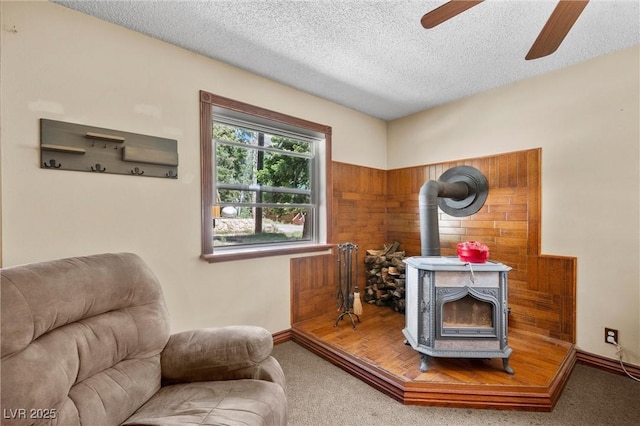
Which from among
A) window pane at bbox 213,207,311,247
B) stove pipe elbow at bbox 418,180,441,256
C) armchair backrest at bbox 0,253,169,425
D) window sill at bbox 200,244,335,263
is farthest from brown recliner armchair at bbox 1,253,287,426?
stove pipe elbow at bbox 418,180,441,256

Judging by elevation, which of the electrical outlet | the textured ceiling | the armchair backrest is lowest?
the electrical outlet

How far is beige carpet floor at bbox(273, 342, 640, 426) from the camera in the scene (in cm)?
166

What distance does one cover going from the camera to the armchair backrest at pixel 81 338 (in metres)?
0.95

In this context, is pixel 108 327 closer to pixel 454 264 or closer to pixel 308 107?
pixel 454 264

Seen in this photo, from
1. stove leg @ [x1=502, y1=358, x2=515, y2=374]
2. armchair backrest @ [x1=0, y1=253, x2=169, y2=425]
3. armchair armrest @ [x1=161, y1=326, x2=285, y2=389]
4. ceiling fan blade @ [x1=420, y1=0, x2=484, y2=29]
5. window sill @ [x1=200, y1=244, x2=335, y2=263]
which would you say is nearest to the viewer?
armchair backrest @ [x1=0, y1=253, x2=169, y2=425]

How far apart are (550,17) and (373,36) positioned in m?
1.08

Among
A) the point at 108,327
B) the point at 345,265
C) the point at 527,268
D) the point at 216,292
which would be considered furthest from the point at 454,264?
A: the point at 108,327

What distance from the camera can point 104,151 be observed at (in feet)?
6.05

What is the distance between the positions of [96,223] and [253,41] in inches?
68.6

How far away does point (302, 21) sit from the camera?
1.86 metres

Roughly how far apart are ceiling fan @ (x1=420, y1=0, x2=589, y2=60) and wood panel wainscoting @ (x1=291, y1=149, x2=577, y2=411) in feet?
4.75

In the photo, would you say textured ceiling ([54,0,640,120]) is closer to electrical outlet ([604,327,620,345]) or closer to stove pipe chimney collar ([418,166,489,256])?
stove pipe chimney collar ([418,166,489,256])

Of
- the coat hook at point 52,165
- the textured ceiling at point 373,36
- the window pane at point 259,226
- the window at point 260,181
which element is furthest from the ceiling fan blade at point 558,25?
the coat hook at point 52,165

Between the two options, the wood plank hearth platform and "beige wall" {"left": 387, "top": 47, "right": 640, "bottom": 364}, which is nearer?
the wood plank hearth platform
